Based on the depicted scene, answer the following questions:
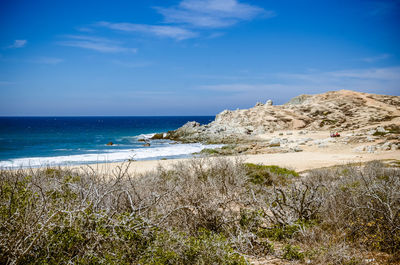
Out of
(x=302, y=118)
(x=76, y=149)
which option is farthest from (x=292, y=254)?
(x=302, y=118)

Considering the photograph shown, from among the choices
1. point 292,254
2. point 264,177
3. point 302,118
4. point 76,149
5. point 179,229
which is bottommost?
point 76,149

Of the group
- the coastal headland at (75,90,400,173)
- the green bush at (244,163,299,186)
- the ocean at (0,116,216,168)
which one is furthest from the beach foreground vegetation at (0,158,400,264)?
the coastal headland at (75,90,400,173)

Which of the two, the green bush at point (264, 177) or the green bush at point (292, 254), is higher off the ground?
the green bush at point (292, 254)

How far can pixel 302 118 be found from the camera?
47.8 metres

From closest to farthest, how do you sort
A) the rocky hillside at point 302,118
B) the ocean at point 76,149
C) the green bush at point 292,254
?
the green bush at point 292,254, the ocean at point 76,149, the rocky hillside at point 302,118

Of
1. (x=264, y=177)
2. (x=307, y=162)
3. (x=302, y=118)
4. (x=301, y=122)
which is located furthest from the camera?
(x=302, y=118)

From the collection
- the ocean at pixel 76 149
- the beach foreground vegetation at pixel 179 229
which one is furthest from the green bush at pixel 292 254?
the ocean at pixel 76 149

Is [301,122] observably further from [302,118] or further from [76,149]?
[76,149]

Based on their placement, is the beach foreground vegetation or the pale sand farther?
the pale sand

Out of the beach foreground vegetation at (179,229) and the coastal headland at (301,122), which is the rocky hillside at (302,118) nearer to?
the coastal headland at (301,122)

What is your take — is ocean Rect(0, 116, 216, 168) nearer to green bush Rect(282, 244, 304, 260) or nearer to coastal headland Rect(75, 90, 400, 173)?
green bush Rect(282, 244, 304, 260)

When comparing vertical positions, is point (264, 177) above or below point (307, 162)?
above

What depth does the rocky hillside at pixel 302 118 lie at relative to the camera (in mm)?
42500

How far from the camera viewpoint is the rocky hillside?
1673 inches
